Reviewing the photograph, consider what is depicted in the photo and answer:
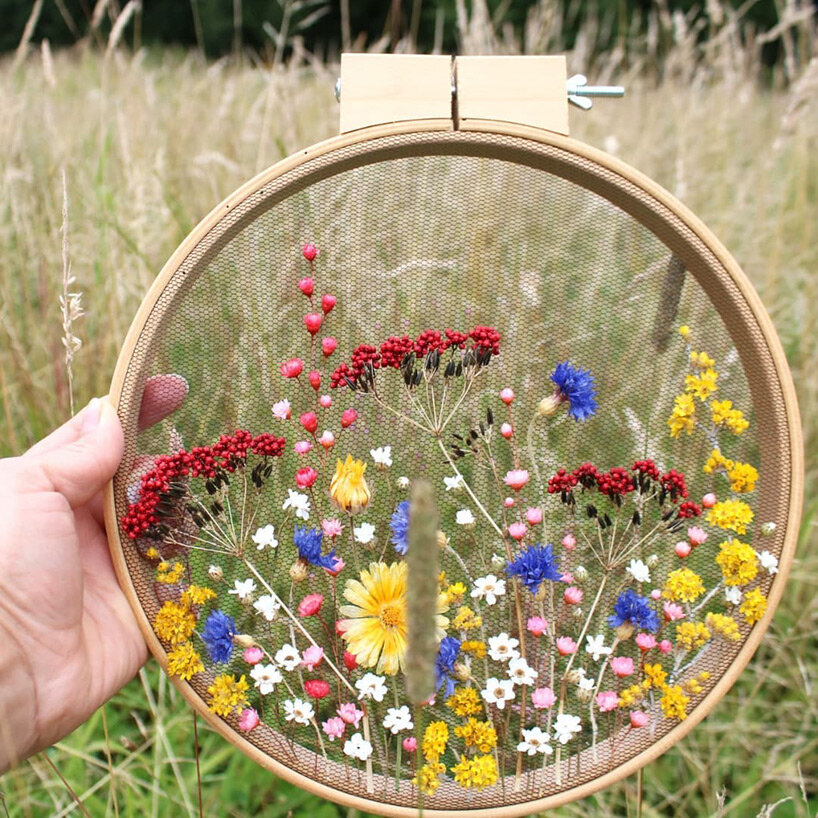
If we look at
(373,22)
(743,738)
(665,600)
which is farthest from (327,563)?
(373,22)

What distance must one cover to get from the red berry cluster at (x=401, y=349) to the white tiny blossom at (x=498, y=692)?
13.2 inches

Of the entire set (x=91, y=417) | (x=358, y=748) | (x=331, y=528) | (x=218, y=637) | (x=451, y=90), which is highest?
(x=451, y=90)

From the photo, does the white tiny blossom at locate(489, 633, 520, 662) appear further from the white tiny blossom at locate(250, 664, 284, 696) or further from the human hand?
the human hand

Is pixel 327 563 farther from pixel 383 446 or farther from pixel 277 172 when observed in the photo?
pixel 277 172

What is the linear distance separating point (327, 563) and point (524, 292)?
18.3 inches

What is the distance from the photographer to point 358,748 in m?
0.83

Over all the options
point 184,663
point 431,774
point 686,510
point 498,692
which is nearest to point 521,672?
point 498,692

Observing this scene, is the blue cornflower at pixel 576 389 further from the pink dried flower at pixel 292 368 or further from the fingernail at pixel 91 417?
the fingernail at pixel 91 417

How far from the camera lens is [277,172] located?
804 mm

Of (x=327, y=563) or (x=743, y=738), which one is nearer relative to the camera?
(x=327, y=563)

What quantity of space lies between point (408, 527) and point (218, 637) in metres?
0.23

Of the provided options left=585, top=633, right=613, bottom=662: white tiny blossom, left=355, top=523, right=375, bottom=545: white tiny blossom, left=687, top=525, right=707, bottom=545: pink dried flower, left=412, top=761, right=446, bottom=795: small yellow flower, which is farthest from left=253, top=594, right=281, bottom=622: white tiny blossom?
left=687, top=525, right=707, bottom=545: pink dried flower

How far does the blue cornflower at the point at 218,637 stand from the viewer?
813 mm

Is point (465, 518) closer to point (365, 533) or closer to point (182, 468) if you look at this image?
point (365, 533)
